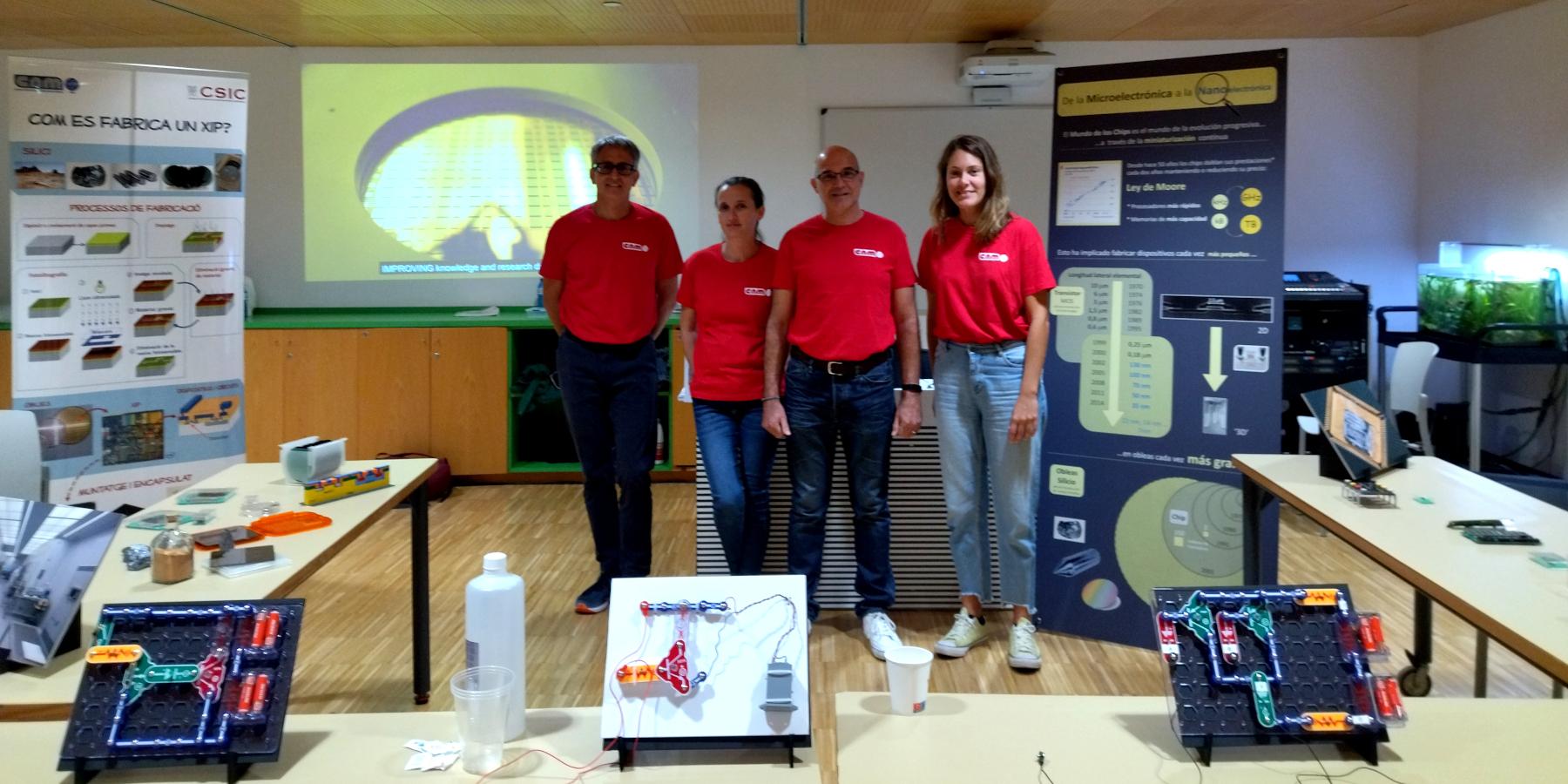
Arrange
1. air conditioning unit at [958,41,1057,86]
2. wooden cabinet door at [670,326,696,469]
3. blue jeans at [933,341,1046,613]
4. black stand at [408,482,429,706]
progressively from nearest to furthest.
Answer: black stand at [408,482,429,706], blue jeans at [933,341,1046,613], air conditioning unit at [958,41,1057,86], wooden cabinet door at [670,326,696,469]

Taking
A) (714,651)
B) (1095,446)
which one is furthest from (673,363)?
(714,651)

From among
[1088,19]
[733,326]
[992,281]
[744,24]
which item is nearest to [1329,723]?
[992,281]

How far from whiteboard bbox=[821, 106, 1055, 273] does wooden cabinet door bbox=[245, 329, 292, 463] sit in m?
3.10

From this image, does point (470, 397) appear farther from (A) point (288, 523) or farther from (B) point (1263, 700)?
(B) point (1263, 700)

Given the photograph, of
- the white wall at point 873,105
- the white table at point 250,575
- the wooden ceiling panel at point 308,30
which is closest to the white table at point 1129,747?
the white table at point 250,575

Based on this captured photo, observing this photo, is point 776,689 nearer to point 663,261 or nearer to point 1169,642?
point 1169,642

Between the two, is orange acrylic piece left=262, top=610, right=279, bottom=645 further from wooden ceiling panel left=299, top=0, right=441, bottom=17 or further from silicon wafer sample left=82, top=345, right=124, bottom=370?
wooden ceiling panel left=299, top=0, right=441, bottom=17

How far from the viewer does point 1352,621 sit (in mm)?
1614

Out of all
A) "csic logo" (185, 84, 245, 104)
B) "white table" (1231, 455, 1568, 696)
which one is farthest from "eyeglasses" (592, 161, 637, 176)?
"white table" (1231, 455, 1568, 696)

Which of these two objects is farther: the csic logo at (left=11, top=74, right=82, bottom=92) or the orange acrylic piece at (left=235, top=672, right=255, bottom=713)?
the csic logo at (left=11, top=74, right=82, bottom=92)

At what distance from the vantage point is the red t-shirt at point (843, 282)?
11.0ft

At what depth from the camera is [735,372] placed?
3.50 m

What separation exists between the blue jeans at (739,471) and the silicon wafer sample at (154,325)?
1.89 m

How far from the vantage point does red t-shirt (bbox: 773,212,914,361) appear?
3355 millimetres
